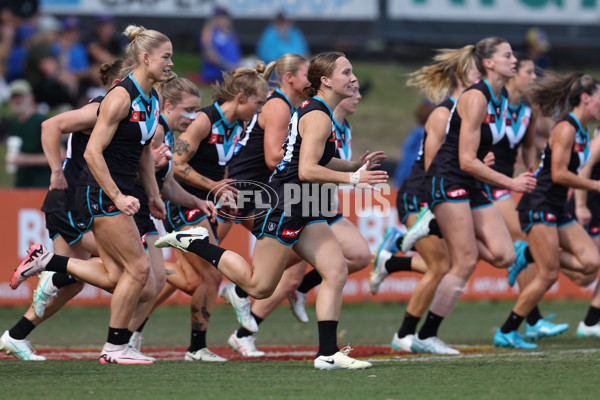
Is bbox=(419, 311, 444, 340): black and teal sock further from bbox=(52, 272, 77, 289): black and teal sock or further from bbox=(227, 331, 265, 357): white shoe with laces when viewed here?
bbox=(52, 272, 77, 289): black and teal sock

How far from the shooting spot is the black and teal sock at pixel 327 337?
680 cm

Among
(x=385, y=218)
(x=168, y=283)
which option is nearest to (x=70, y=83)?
(x=385, y=218)

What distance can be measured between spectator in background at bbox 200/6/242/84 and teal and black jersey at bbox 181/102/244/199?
916cm

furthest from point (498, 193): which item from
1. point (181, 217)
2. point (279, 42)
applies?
point (279, 42)

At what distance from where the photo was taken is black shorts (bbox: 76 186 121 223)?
22.8ft

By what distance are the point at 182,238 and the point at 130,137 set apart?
2.73ft

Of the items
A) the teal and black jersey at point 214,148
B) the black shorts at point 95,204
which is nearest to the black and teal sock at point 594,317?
the teal and black jersey at point 214,148

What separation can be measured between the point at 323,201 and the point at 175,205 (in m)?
1.53

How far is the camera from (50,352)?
27.9ft

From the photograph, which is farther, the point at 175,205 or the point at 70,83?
the point at 70,83

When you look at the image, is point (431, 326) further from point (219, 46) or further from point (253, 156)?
point (219, 46)

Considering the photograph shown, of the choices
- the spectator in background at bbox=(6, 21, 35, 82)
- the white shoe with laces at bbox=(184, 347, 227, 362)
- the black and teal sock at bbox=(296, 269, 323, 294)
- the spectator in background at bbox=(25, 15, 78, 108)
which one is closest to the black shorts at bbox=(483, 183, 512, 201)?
the black and teal sock at bbox=(296, 269, 323, 294)

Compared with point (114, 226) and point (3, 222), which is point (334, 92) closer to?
point (114, 226)

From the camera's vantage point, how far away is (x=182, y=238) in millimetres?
7250
